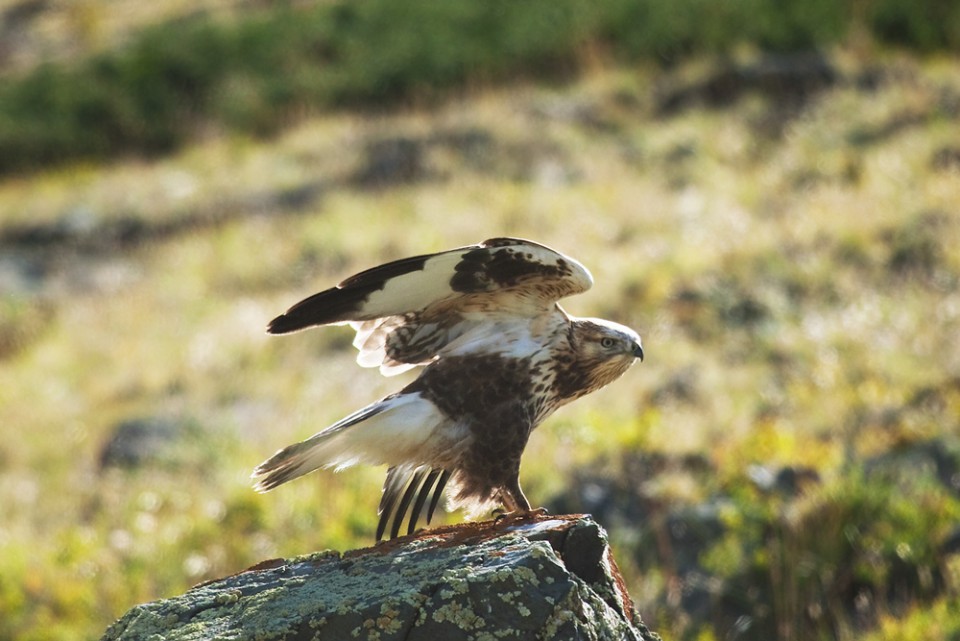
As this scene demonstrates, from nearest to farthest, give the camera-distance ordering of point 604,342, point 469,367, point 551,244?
point 469,367, point 604,342, point 551,244

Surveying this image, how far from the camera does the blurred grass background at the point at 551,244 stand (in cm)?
710

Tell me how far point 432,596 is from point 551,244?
386 inches

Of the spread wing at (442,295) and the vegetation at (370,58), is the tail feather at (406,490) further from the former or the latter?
the vegetation at (370,58)

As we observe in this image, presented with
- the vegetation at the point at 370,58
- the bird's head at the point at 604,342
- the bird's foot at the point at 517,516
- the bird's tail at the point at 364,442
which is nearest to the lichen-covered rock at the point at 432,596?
the bird's foot at the point at 517,516

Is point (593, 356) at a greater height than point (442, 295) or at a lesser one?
lesser

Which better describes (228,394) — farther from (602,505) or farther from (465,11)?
(465,11)

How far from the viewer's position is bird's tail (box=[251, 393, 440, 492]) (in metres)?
4.29

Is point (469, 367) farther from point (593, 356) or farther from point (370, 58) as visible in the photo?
point (370, 58)

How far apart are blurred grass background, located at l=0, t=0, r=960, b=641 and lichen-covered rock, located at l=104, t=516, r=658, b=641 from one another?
2536 mm

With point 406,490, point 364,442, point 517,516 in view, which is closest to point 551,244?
point 406,490

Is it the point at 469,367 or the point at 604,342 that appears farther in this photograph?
the point at 604,342

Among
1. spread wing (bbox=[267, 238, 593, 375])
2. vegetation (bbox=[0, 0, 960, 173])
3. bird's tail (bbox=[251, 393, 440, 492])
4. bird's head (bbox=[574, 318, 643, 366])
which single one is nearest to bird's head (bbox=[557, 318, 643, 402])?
bird's head (bbox=[574, 318, 643, 366])

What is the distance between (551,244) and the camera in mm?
13086

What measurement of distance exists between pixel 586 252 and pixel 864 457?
5.60 metres
